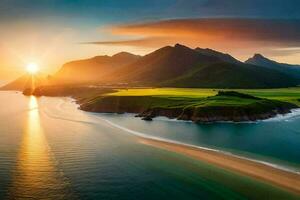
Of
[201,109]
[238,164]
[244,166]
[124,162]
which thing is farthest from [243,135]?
[124,162]

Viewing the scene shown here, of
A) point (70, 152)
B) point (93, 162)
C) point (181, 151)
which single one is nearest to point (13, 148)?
point (70, 152)

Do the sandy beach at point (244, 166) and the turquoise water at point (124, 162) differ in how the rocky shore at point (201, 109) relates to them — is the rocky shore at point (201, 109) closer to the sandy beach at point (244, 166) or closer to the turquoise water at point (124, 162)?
the turquoise water at point (124, 162)

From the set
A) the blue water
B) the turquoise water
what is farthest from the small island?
the turquoise water

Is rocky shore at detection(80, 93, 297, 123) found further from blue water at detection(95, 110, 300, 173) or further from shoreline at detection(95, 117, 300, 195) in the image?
shoreline at detection(95, 117, 300, 195)

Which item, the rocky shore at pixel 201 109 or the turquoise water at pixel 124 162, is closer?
the turquoise water at pixel 124 162

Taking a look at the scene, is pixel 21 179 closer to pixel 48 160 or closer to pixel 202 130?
pixel 48 160

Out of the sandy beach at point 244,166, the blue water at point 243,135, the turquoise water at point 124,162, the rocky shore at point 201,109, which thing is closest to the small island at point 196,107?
the rocky shore at point 201,109
